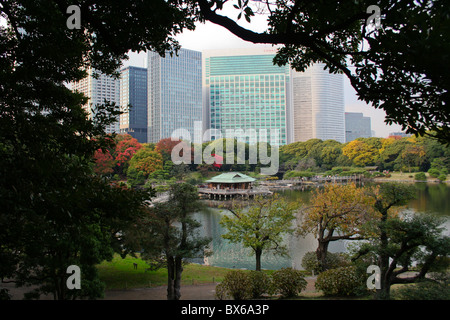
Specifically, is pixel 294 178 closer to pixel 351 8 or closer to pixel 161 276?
pixel 161 276

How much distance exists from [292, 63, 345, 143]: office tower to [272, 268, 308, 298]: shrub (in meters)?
61.7

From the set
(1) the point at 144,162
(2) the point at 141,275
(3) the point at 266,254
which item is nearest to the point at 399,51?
(2) the point at 141,275

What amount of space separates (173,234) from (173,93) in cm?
3964

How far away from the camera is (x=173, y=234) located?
6.84 m

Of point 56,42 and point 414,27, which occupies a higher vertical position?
point 56,42

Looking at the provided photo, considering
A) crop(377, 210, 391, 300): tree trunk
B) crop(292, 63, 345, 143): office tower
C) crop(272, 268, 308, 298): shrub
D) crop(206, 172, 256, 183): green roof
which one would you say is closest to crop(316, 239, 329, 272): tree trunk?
crop(272, 268, 308, 298): shrub

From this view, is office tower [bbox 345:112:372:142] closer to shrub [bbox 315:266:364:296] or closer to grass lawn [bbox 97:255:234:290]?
grass lawn [bbox 97:255:234:290]

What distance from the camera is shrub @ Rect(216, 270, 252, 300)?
643 cm

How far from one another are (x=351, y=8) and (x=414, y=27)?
48 cm

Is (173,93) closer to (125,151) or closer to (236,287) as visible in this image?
(125,151)

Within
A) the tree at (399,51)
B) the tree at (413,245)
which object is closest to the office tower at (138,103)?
the tree at (413,245)
